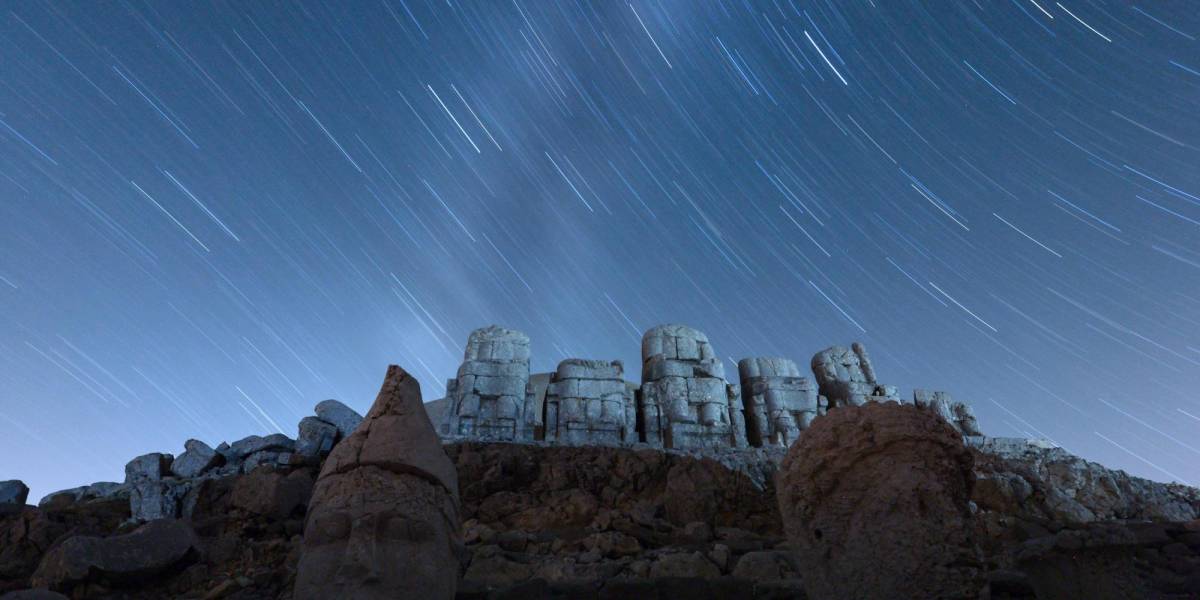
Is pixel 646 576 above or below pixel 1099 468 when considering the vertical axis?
below

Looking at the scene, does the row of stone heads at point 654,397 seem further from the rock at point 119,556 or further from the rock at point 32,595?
the rock at point 32,595

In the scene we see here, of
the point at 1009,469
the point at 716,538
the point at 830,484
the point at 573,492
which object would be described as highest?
the point at 1009,469

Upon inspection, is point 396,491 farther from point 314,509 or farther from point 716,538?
point 716,538

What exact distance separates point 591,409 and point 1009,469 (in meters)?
8.75

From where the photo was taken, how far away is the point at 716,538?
966 centimetres

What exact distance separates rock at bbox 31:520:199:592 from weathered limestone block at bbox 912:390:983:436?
50.0ft

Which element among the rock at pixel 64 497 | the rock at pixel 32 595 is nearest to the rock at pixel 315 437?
the rock at pixel 64 497

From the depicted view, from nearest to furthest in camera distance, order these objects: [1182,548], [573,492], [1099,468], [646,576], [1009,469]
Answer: [646,576] < [1182,548] < [573,492] < [1009,469] < [1099,468]

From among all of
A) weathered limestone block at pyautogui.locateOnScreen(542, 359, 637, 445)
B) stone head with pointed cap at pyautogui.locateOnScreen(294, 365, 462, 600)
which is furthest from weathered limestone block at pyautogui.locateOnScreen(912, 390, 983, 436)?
stone head with pointed cap at pyautogui.locateOnScreen(294, 365, 462, 600)

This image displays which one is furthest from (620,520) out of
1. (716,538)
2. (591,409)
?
(591,409)

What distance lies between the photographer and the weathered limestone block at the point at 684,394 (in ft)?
48.4

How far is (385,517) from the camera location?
4.36m

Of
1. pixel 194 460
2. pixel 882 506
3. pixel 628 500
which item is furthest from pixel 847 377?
pixel 194 460

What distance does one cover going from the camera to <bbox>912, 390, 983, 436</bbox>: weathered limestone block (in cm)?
1642
